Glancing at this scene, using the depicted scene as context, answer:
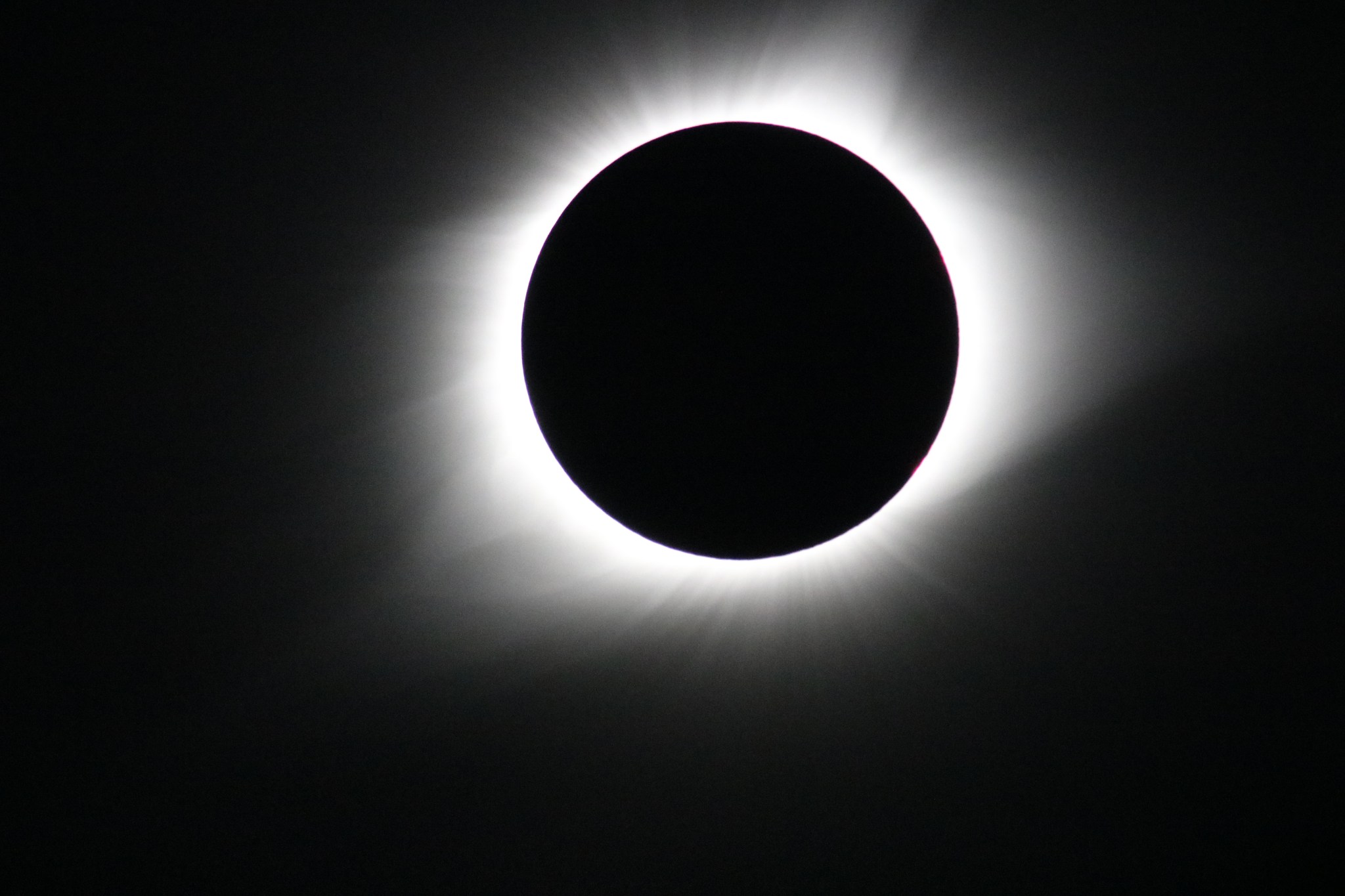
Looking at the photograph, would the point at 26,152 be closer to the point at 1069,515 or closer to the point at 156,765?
the point at 156,765

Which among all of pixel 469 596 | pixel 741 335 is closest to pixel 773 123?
pixel 741 335

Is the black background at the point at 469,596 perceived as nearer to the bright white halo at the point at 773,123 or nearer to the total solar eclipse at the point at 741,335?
the bright white halo at the point at 773,123

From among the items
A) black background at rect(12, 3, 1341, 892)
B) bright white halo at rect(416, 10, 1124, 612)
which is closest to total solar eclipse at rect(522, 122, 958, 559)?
bright white halo at rect(416, 10, 1124, 612)

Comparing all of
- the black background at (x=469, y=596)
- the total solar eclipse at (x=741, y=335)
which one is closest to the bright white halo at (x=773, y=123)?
the black background at (x=469, y=596)

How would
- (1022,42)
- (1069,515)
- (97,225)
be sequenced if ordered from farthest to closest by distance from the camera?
1. (1069,515)
2. (97,225)
3. (1022,42)

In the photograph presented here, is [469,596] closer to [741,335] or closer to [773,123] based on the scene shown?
[741,335]

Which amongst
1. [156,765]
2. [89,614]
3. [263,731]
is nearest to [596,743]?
[263,731]
